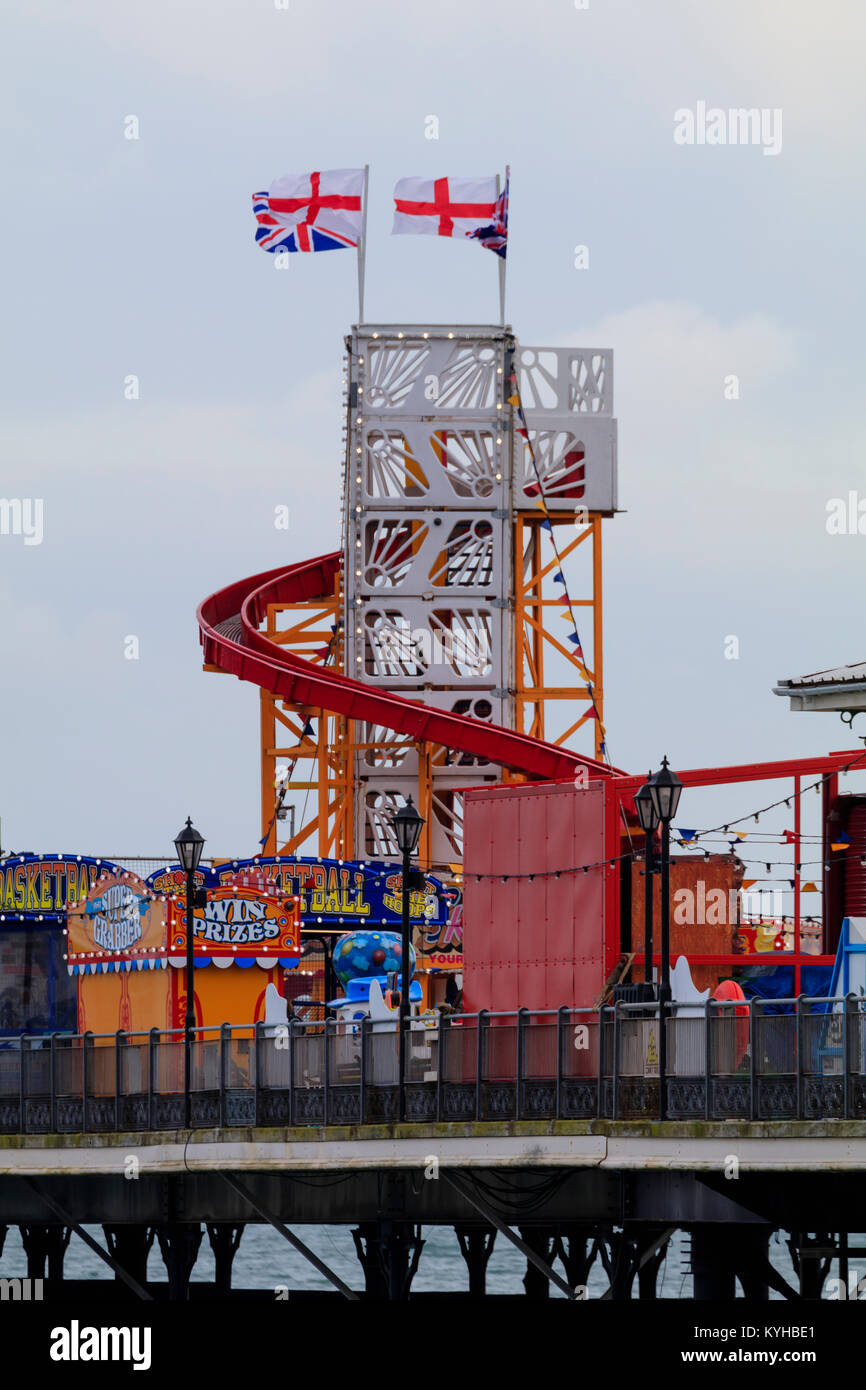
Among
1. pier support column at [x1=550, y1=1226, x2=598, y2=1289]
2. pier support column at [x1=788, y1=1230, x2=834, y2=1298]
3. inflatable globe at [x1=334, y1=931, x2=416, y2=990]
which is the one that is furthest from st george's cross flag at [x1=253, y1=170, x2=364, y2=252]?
pier support column at [x1=788, y1=1230, x2=834, y2=1298]

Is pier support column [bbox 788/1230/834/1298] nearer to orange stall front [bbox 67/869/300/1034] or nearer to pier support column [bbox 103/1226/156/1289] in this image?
orange stall front [bbox 67/869/300/1034]

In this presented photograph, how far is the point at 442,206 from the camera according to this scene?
2943 inches

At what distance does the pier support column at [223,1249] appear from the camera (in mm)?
44781

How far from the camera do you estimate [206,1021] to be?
44312 millimetres

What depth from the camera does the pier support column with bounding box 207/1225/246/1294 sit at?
147 ft

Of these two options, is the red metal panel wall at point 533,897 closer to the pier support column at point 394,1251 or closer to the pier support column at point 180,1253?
the pier support column at point 394,1251

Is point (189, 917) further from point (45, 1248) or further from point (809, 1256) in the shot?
point (45, 1248)

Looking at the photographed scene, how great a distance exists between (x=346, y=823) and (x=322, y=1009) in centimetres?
2551

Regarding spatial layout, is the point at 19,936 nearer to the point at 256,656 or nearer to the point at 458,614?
the point at 256,656

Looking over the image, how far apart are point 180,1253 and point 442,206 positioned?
41296mm
